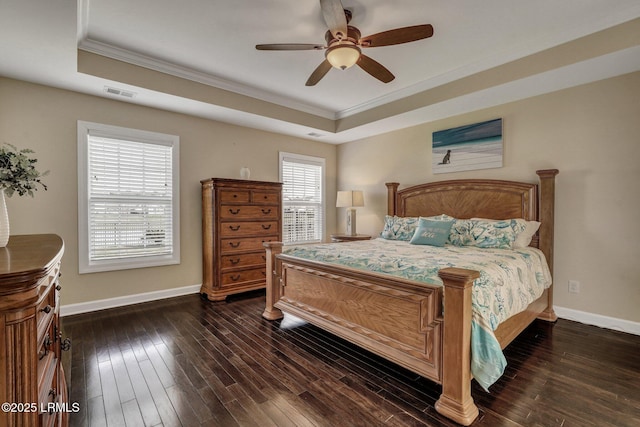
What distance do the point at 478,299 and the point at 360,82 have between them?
2.95 metres

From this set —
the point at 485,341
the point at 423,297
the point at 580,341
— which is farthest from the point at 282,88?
the point at 580,341

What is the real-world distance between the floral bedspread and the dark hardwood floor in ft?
1.21

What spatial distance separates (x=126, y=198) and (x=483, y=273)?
12.7 ft

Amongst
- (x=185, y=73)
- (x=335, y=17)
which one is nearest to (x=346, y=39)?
(x=335, y=17)

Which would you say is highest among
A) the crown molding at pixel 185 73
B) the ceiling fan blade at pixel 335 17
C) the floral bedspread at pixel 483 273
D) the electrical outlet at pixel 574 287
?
the crown molding at pixel 185 73

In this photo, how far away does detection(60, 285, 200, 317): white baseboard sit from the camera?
3361 mm

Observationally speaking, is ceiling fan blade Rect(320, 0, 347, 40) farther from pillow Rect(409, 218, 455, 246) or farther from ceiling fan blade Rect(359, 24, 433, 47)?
pillow Rect(409, 218, 455, 246)

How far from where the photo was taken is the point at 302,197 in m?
5.55

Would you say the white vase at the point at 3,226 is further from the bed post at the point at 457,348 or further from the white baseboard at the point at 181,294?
the white baseboard at the point at 181,294

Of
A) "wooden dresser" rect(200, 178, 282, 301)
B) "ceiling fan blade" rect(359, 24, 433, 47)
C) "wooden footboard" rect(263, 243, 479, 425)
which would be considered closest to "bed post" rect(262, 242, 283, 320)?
"wooden footboard" rect(263, 243, 479, 425)

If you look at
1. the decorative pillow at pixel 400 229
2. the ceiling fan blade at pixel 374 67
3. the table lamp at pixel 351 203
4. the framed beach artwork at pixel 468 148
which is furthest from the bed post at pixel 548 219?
the table lamp at pixel 351 203

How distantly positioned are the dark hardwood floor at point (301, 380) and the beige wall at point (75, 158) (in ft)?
2.68

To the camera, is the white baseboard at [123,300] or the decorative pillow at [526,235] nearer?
the decorative pillow at [526,235]

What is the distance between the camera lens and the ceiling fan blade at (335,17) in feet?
6.58
